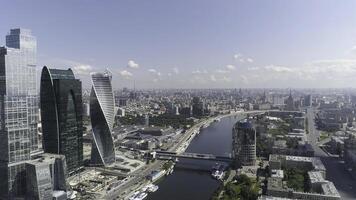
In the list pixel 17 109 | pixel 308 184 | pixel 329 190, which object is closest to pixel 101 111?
pixel 17 109

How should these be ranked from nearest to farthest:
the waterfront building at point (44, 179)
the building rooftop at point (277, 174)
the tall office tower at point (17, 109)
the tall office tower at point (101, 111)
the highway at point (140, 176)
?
the waterfront building at point (44, 179)
the tall office tower at point (17, 109)
the highway at point (140, 176)
the building rooftop at point (277, 174)
the tall office tower at point (101, 111)

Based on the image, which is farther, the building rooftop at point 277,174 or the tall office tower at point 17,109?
the building rooftop at point 277,174

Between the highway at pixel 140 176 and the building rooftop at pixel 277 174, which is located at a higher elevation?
the building rooftop at pixel 277 174

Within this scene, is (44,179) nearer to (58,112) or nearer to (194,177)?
(58,112)

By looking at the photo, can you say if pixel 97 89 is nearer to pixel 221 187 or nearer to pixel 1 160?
pixel 1 160

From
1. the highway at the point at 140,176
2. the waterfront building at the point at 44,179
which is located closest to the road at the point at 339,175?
the highway at the point at 140,176

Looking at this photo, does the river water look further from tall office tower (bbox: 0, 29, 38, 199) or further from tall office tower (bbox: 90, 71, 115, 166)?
tall office tower (bbox: 0, 29, 38, 199)

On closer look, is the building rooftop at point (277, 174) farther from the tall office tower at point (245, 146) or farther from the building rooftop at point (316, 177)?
the tall office tower at point (245, 146)
